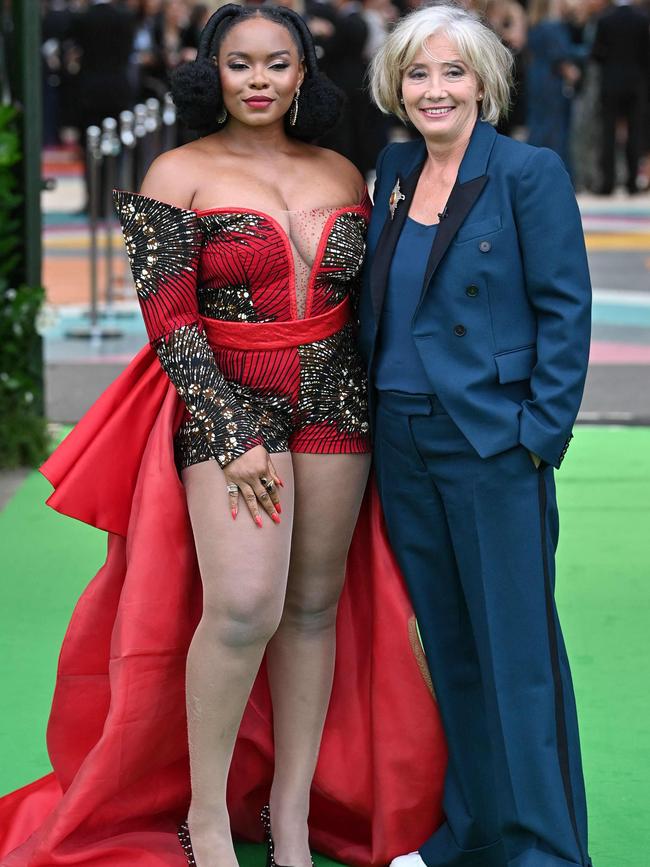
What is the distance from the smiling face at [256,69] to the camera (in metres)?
3.18

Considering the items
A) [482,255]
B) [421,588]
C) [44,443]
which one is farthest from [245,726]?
[44,443]

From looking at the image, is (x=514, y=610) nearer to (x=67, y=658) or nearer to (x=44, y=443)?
(x=67, y=658)

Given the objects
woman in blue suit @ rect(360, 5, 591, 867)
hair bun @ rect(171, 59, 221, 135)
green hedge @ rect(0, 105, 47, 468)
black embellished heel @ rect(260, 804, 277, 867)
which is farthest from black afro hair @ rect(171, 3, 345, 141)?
green hedge @ rect(0, 105, 47, 468)

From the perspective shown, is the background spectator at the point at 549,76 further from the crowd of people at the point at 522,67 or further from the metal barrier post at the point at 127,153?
the metal barrier post at the point at 127,153

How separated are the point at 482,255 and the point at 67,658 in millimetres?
1341

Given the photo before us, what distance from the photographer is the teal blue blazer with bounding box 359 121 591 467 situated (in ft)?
9.91

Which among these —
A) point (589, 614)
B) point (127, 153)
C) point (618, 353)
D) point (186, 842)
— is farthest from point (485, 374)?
point (127, 153)

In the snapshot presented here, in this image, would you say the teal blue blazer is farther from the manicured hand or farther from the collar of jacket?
the manicured hand

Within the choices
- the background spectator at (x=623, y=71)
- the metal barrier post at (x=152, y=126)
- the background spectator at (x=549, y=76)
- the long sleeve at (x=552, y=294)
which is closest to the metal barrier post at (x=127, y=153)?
the metal barrier post at (x=152, y=126)

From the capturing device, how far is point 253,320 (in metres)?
3.18

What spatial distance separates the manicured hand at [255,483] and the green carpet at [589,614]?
3.15ft

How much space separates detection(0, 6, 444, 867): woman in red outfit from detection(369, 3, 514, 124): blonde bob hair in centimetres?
18

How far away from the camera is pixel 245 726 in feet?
11.9

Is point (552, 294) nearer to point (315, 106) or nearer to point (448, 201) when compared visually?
point (448, 201)
